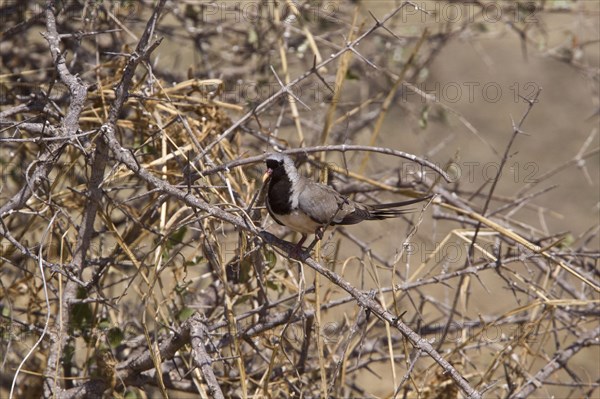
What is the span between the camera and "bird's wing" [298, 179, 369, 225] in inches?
121

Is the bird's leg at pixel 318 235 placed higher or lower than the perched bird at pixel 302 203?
lower

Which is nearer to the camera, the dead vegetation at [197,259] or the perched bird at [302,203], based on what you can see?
the dead vegetation at [197,259]

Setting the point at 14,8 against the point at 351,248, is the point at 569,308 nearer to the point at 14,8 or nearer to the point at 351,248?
the point at 14,8

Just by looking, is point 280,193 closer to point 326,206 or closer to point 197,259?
point 326,206

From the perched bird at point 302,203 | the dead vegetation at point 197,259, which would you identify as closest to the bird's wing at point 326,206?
the perched bird at point 302,203

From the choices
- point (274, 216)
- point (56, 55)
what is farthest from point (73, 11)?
point (274, 216)

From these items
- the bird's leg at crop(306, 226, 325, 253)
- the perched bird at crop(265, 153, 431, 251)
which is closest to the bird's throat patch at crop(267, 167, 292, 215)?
the perched bird at crop(265, 153, 431, 251)

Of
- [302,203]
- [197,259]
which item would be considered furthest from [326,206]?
[197,259]

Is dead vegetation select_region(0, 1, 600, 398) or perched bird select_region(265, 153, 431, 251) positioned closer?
dead vegetation select_region(0, 1, 600, 398)

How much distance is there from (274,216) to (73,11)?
1.78 m

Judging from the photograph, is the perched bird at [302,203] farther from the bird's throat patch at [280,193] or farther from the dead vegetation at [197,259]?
the dead vegetation at [197,259]

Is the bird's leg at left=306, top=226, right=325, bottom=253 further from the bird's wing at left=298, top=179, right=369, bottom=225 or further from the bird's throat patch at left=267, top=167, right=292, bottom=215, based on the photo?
the bird's throat patch at left=267, top=167, right=292, bottom=215

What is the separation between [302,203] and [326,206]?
3.8 inches

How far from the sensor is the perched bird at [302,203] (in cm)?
305
